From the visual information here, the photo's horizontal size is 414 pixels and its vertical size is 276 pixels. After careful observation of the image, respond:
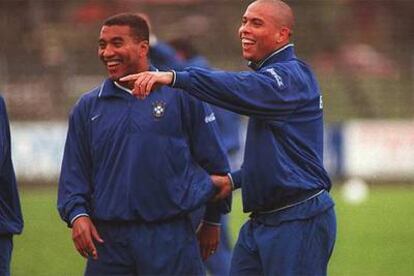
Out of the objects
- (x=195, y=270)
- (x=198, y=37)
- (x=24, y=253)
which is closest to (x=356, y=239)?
(x=24, y=253)

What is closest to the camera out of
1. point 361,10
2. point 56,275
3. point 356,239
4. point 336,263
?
point 56,275

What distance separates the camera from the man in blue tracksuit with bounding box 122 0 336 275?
281 inches

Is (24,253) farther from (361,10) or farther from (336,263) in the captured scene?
(361,10)

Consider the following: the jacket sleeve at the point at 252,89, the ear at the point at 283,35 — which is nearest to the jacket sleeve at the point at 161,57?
the ear at the point at 283,35

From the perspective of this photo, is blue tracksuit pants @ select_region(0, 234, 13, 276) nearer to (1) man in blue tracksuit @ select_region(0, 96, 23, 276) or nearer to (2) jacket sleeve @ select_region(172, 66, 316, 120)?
(1) man in blue tracksuit @ select_region(0, 96, 23, 276)

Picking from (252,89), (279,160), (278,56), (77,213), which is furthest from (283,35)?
(77,213)

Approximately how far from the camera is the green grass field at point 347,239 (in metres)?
12.0

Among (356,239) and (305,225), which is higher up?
(305,225)

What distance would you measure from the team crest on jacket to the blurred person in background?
295 centimetres

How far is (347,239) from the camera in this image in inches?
568

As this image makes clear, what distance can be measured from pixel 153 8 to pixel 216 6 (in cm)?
132

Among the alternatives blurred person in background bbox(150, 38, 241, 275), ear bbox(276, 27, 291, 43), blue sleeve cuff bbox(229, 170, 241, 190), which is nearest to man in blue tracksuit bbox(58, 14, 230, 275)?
blue sleeve cuff bbox(229, 170, 241, 190)

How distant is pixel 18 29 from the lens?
82.2 ft

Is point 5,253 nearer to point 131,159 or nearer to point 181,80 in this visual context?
point 131,159
